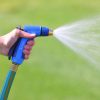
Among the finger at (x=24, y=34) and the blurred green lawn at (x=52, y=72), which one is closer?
the finger at (x=24, y=34)

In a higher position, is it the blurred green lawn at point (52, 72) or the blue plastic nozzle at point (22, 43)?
the blue plastic nozzle at point (22, 43)

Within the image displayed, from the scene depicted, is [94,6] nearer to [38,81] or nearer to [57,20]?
[57,20]

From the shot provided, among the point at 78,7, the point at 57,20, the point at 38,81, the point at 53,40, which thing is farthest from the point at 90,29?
the point at 78,7

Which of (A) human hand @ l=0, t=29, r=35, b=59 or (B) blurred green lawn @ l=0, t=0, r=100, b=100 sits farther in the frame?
(B) blurred green lawn @ l=0, t=0, r=100, b=100

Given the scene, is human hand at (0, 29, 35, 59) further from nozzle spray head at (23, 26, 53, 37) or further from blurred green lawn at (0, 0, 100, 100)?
blurred green lawn at (0, 0, 100, 100)

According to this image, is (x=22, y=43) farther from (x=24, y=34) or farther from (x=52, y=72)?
(x=52, y=72)

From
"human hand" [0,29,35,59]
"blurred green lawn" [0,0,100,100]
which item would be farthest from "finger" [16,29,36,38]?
"blurred green lawn" [0,0,100,100]

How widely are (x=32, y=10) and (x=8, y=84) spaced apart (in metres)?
5.70

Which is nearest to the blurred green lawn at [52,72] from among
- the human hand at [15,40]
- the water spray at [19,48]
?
the human hand at [15,40]

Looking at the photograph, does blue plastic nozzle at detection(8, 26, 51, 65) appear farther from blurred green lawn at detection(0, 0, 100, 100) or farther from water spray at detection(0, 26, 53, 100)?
blurred green lawn at detection(0, 0, 100, 100)

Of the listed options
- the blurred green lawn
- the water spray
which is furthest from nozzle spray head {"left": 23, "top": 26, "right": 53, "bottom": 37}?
the blurred green lawn

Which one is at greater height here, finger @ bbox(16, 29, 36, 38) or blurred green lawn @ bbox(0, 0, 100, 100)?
finger @ bbox(16, 29, 36, 38)

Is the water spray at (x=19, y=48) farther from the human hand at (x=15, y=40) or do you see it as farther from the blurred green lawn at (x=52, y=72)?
the blurred green lawn at (x=52, y=72)

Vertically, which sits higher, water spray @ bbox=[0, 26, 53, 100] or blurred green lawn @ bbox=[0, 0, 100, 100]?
water spray @ bbox=[0, 26, 53, 100]
